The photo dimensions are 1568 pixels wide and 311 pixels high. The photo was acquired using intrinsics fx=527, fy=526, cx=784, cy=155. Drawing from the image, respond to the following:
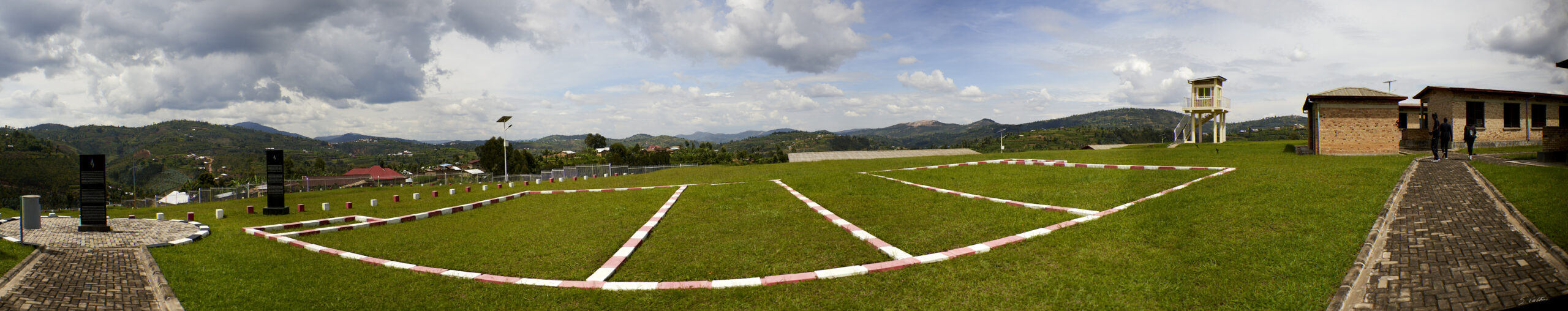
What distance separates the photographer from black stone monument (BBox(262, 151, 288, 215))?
55.8 ft

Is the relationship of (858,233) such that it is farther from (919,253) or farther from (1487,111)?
(1487,111)

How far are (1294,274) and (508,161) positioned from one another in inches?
3609

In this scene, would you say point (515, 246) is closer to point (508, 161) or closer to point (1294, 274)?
point (1294, 274)

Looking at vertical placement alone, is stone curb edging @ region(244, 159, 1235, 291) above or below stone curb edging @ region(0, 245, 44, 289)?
below

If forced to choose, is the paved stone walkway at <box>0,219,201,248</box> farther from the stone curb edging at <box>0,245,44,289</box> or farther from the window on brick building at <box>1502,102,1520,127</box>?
the window on brick building at <box>1502,102,1520,127</box>

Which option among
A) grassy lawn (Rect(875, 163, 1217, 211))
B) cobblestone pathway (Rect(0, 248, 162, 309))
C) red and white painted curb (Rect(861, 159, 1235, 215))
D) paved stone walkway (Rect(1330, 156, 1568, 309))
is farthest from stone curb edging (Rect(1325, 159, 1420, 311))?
Answer: cobblestone pathway (Rect(0, 248, 162, 309))

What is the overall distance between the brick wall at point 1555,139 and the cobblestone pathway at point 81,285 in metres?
24.9

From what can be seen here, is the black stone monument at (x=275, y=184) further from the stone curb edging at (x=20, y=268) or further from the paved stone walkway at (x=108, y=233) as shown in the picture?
the stone curb edging at (x=20, y=268)

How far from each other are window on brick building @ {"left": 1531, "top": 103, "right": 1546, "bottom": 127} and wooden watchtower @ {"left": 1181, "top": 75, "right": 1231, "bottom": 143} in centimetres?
1194

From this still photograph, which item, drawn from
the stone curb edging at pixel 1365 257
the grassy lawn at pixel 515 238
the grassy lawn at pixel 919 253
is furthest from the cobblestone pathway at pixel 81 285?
the stone curb edging at pixel 1365 257

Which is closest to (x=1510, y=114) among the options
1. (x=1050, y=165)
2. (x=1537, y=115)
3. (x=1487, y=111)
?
(x=1537, y=115)

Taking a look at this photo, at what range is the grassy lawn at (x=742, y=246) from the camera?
6.69 m

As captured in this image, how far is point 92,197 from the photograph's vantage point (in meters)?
11.3

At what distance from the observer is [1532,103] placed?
2370 cm
